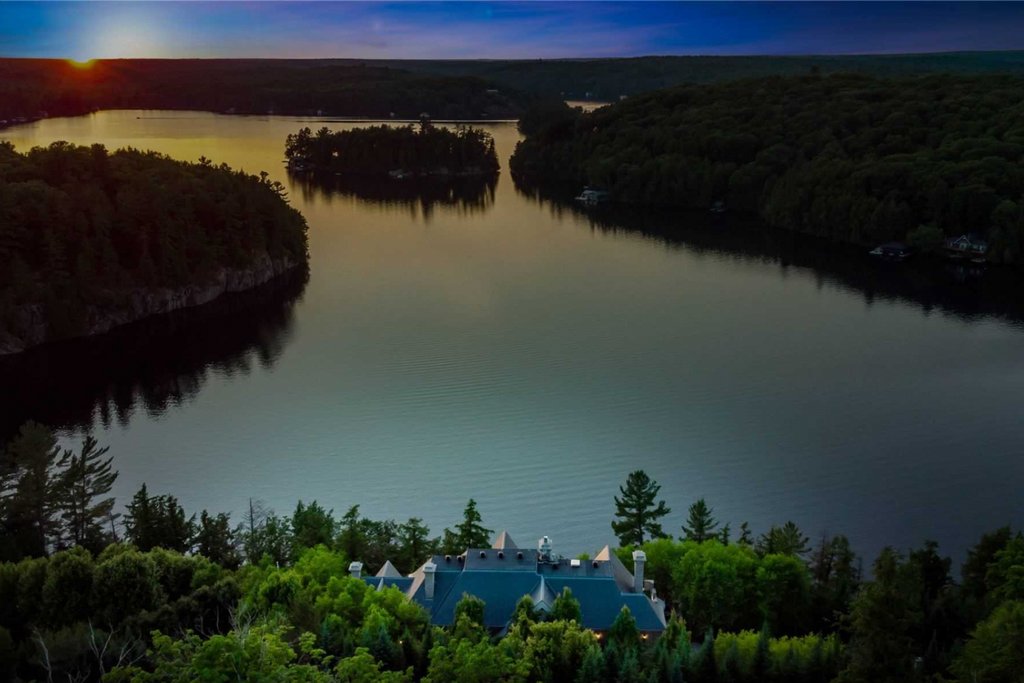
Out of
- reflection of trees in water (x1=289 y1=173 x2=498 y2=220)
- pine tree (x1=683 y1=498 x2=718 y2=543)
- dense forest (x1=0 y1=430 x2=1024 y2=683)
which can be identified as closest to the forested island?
dense forest (x1=0 y1=430 x2=1024 y2=683)

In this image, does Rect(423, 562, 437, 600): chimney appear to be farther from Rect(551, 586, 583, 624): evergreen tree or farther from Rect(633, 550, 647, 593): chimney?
Rect(633, 550, 647, 593): chimney

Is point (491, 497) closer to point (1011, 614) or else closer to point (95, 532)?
point (95, 532)

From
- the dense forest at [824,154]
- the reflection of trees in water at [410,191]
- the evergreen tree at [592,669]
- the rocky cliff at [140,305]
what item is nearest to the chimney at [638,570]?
the evergreen tree at [592,669]

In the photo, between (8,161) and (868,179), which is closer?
(8,161)

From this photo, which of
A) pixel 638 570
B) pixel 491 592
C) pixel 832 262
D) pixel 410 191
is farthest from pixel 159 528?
pixel 410 191

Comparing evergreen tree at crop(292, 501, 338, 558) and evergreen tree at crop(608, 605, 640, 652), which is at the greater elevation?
evergreen tree at crop(608, 605, 640, 652)

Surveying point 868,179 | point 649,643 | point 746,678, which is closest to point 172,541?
point 649,643

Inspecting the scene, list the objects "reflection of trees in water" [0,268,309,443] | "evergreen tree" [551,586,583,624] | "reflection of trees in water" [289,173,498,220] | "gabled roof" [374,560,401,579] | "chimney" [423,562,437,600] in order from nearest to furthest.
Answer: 1. "evergreen tree" [551,586,583,624]
2. "chimney" [423,562,437,600]
3. "gabled roof" [374,560,401,579]
4. "reflection of trees in water" [0,268,309,443]
5. "reflection of trees in water" [289,173,498,220]

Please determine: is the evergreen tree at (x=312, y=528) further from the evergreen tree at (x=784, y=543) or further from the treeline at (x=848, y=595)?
the evergreen tree at (x=784, y=543)
